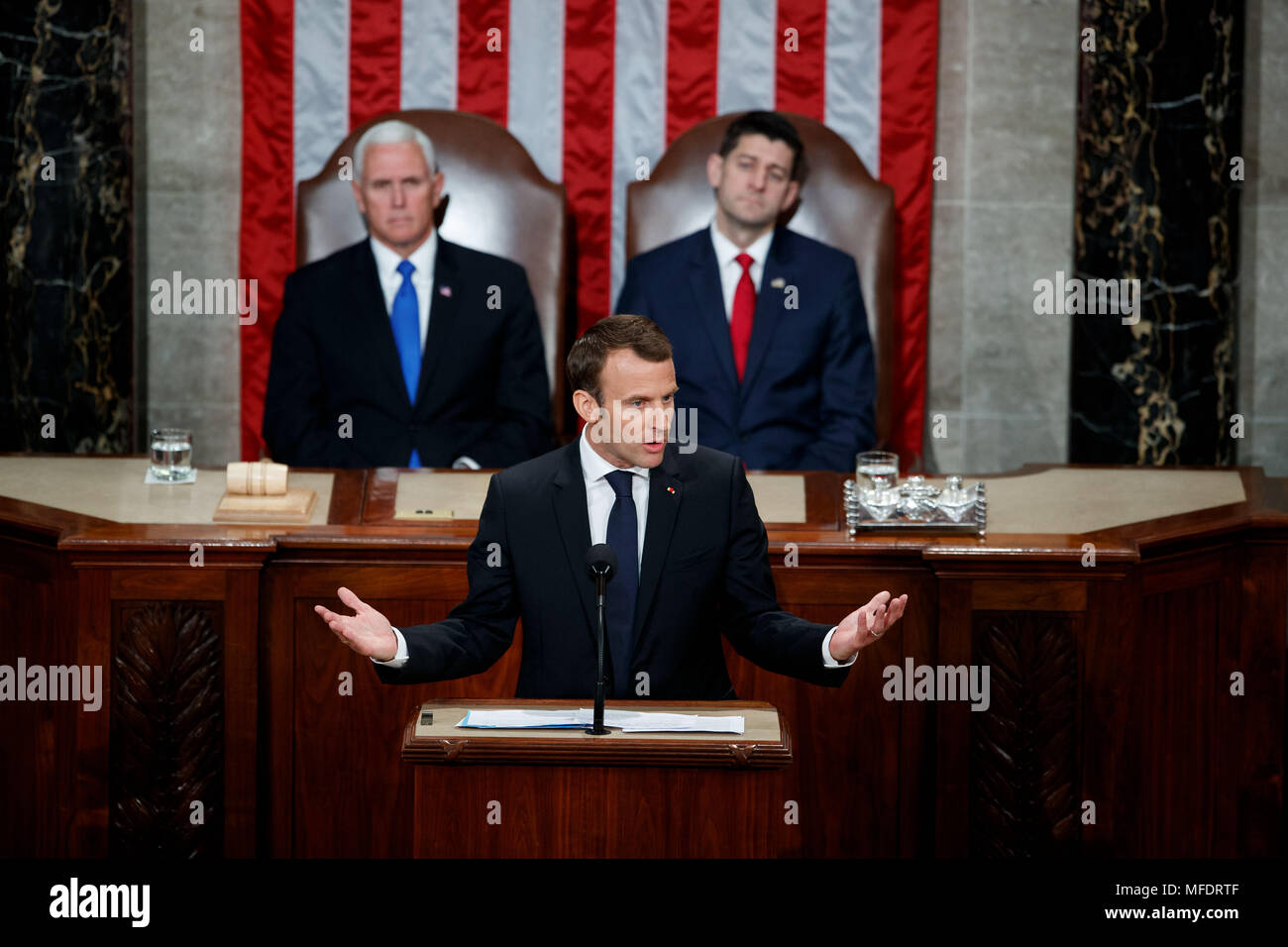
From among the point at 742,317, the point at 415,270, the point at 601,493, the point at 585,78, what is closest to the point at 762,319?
the point at 742,317

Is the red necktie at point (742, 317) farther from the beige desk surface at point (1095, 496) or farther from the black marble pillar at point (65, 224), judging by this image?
the black marble pillar at point (65, 224)

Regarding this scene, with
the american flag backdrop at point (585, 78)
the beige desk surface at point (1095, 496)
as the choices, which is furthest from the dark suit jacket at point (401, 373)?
the beige desk surface at point (1095, 496)

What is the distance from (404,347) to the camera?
17.6 feet

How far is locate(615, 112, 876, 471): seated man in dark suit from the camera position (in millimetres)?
5258

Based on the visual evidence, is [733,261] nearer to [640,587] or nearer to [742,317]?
[742,317]

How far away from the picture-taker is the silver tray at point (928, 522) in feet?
12.6

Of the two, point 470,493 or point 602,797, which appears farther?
point 470,493

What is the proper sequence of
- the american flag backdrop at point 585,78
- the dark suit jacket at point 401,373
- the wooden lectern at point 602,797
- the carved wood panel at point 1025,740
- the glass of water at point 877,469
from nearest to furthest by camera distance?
the wooden lectern at point 602,797 < the carved wood panel at point 1025,740 < the glass of water at point 877,469 < the dark suit jacket at point 401,373 < the american flag backdrop at point 585,78

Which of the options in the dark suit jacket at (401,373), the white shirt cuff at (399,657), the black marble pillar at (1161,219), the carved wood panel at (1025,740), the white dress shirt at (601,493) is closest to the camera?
the white shirt cuff at (399,657)

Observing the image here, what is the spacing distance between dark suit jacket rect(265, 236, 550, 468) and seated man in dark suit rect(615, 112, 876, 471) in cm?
42

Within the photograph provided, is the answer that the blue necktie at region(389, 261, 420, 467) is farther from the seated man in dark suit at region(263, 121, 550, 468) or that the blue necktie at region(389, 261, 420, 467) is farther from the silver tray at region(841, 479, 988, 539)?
the silver tray at region(841, 479, 988, 539)

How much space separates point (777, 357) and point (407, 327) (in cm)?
119

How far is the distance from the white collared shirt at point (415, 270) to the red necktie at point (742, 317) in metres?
0.98

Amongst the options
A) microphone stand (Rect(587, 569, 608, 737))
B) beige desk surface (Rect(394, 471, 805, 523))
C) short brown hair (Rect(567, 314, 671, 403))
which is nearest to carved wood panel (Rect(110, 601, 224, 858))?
beige desk surface (Rect(394, 471, 805, 523))
